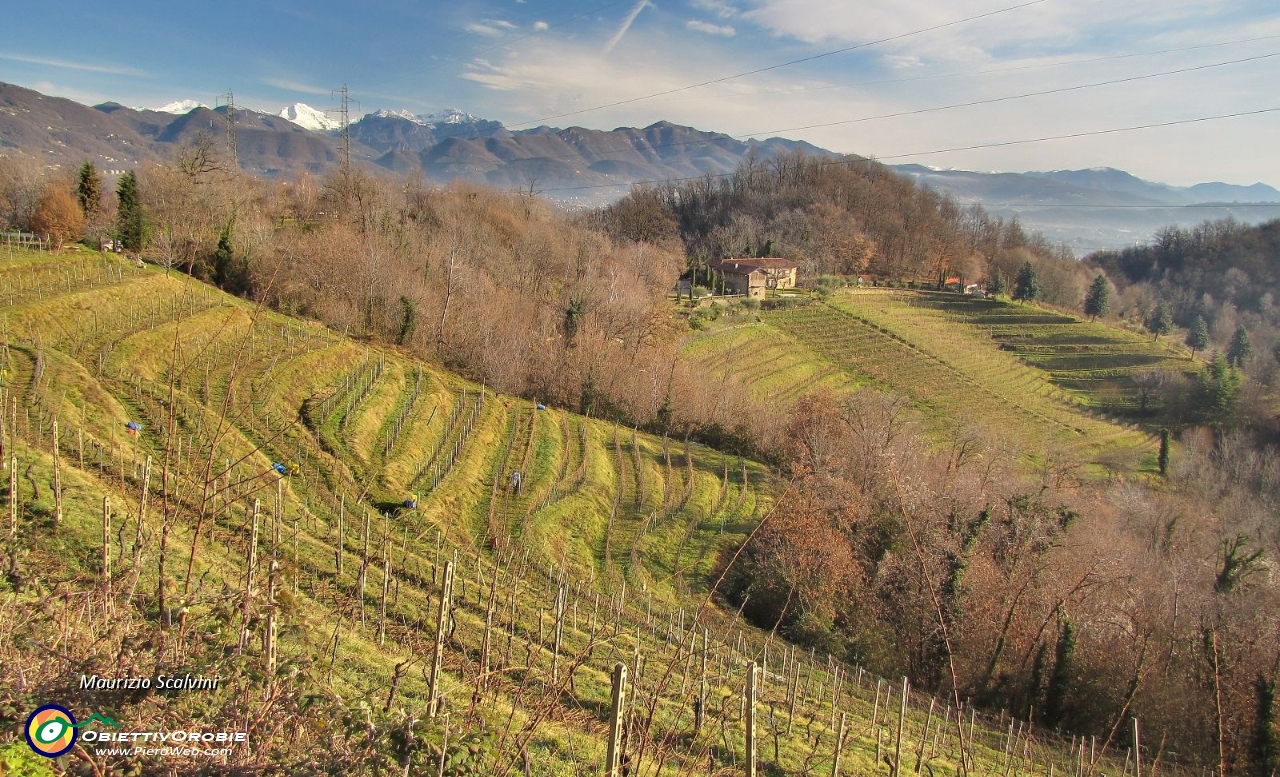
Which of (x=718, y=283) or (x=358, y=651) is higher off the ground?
(x=718, y=283)

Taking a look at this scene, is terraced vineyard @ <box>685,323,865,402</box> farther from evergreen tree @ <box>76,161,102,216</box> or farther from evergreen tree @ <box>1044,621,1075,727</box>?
evergreen tree @ <box>76,161,102,216</box>

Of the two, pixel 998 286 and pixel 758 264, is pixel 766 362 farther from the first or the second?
pixel 998 286

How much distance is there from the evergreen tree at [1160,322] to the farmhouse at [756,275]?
1510 inches

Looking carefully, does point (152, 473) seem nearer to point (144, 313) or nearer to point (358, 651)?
point (358, 651)

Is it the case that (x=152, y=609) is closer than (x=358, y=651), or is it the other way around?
(x=152, y=609)

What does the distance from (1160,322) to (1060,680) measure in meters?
72.5

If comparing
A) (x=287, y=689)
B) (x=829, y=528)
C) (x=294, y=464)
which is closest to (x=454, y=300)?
(x=294, y=464)

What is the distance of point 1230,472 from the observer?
43.6 m

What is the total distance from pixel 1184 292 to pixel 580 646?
103 m

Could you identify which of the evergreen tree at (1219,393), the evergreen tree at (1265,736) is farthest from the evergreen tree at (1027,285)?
the evergreen tree at (1265,736)

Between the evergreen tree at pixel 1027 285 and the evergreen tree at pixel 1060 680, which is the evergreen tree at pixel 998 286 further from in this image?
the evergreen tree at pixel 1060 680

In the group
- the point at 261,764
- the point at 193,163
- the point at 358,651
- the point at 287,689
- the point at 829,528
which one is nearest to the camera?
the point at 261,764

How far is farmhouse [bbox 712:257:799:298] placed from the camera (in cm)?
6109

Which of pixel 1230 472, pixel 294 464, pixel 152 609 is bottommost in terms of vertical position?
pixel 1230 472
